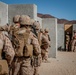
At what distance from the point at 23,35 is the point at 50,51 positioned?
9646 mm

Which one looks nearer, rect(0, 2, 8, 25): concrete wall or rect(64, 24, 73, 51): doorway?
rect(0, 2, 8, 25): concrete wall

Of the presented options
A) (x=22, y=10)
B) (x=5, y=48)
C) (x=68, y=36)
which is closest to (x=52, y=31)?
(x=22, y=10)

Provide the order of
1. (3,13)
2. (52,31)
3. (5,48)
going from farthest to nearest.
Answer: (52,31) < (3,13) < (5,48)

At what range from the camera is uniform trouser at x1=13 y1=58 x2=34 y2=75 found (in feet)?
21.3

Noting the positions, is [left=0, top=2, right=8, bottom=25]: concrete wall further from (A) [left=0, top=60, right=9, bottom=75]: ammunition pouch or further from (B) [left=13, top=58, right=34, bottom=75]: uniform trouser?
(A) [left=0, top=60, right=9, bottom=75]: ammunition pouch

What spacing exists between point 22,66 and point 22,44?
516 mm

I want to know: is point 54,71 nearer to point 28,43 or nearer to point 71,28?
point 28,43

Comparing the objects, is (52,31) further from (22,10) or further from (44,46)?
(44,46)

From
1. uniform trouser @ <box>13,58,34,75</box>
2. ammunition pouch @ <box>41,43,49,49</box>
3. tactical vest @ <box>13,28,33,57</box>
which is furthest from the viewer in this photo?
ammunition pouch @ <box>41,43,49,49</box>

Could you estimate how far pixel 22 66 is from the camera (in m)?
6.54

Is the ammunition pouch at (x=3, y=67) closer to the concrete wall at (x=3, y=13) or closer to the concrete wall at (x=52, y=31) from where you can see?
the concrete wall at (x=3, y=13)

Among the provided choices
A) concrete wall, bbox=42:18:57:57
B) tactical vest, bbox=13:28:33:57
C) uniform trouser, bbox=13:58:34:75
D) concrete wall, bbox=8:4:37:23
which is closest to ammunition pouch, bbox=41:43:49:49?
concrete wall, bbox=8:4:37:23


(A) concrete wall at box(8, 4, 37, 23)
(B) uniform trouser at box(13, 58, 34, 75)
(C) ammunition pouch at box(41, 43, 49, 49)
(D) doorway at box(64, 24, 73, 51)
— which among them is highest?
(A) concrete wall at box(8, 4, 37, 23)

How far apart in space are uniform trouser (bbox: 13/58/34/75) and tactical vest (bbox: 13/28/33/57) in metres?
0.21
